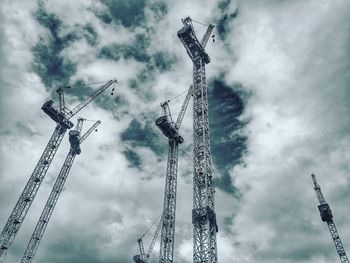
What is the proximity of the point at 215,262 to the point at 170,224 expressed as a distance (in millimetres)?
22197

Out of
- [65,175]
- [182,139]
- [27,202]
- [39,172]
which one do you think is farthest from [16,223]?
[182,139]

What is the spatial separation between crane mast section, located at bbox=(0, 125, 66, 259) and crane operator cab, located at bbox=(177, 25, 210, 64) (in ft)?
133

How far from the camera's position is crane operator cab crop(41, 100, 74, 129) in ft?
278

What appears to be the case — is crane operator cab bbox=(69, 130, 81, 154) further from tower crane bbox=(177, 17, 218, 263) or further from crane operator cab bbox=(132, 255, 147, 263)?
tower crane bbox=(177, 17, 218, 263)

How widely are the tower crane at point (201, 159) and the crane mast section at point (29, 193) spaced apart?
4135 centimetres

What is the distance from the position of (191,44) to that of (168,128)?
17.4 m

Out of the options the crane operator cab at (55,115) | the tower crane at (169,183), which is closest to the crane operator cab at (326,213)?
the tower crane at (169,183)

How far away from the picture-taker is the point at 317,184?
106m

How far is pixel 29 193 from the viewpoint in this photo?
7706 centimetres

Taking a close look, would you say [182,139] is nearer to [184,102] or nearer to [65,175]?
[184,102]

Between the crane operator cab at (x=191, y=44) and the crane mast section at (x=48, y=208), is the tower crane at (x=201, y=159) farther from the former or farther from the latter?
the crane mast section at (x=48, y=208)

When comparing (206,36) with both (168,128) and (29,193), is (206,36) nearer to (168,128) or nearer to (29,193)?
(168,128)

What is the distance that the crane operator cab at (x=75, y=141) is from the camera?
9209 centimetres

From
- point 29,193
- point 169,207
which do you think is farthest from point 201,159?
point 29,193
